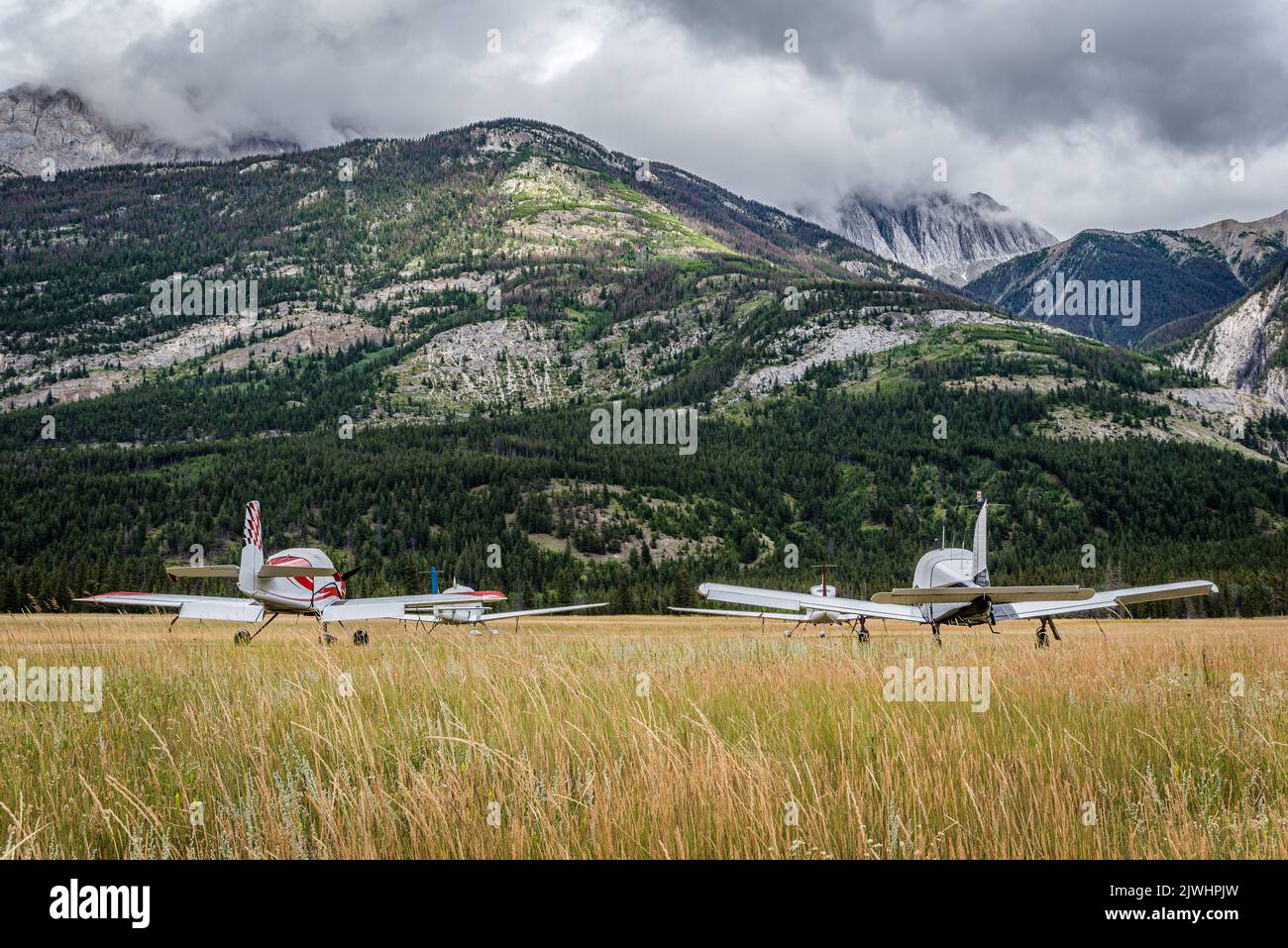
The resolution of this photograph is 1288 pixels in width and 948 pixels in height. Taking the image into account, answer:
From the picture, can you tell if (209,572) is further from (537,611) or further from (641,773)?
(641,773)

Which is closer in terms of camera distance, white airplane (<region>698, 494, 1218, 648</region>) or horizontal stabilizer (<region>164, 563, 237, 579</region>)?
white airplane (<region>698, 494, 1218, 648</region>)

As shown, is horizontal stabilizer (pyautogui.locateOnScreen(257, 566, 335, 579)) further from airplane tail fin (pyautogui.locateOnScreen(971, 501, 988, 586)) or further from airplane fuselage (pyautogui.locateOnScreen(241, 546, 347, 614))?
airplane tail fin (pyautogui.locateOnScreen(971, 501, 988, 586))

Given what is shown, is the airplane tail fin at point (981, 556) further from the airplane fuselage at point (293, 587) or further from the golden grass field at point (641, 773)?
the airplane fuselage at point (293, 587)

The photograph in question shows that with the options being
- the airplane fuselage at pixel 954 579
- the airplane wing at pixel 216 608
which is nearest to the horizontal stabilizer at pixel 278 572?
the airplane wing at pixel 216 608

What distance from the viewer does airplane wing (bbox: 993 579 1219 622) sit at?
16.5m

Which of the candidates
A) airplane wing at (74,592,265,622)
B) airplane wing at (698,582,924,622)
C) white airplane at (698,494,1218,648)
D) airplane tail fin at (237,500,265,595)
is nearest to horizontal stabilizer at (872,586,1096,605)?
white airplane at (698,494,1218,648)

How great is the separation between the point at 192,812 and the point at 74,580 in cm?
11007

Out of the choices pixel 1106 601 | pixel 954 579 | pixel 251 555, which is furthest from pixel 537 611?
pixel 1106 601

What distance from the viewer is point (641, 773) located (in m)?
3.98

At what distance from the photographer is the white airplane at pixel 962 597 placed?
17.2m

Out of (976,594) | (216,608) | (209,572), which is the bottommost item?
(216,608)

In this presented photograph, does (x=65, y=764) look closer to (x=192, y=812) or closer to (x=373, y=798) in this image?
(x=192, y=812)

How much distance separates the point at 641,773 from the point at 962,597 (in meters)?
20.5
